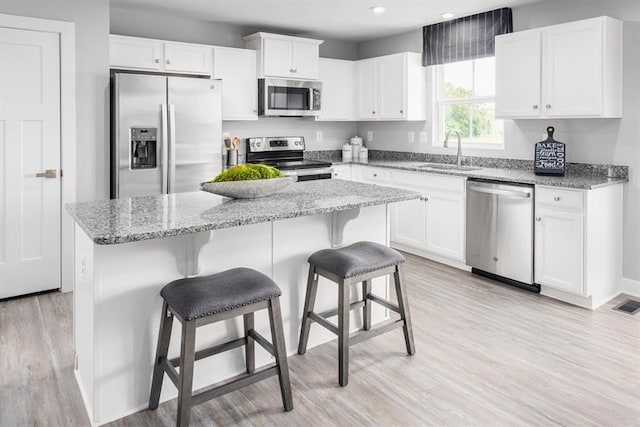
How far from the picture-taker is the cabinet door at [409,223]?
467 centimetres

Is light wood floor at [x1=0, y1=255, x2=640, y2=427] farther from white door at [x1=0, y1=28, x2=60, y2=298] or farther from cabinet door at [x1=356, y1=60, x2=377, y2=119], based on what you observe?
cabinet door at [x1=356, y1=60, x2=377, y2=119]

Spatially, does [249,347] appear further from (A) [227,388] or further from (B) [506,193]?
(B) [506,193]

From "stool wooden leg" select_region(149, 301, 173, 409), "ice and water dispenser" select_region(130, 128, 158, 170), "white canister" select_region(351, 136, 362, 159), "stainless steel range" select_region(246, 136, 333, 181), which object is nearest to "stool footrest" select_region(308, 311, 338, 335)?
"stool wooden leg" select_region(149, 301, 173, 409)

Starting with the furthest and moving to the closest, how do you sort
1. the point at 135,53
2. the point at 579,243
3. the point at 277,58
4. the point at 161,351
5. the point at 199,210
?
the point at 277,58 < the point at 135,53 < the point at 579,243 < the point at 199,210 < the point at 161,351

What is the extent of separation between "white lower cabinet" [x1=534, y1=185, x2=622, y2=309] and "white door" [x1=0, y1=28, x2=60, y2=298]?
3.64 m

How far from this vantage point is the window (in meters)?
4.68

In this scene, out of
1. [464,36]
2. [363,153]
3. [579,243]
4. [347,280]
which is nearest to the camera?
[347,280]

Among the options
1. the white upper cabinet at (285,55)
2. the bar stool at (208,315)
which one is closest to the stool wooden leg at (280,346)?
the bar stool at (208,315)

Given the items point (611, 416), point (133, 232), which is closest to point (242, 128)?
point (133, 232)

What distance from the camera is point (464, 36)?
4.71 meters

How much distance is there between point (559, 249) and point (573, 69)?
1322 millimetres

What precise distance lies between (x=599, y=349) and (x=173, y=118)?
3.39m

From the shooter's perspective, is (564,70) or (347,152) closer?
A: (564,70)

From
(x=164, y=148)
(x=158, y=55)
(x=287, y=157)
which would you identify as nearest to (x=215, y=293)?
(x=164, y=148)
